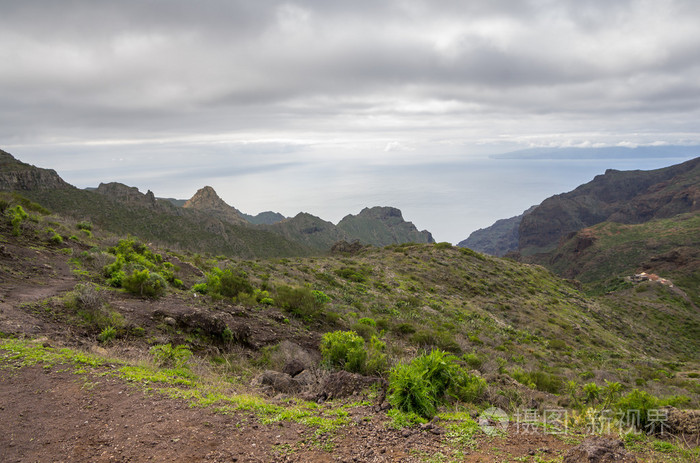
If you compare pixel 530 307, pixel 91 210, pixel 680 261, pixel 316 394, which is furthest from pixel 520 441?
pixel 680 261

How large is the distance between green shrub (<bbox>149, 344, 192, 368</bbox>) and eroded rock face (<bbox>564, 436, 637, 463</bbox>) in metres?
7.46

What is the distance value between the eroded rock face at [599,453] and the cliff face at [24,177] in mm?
69321

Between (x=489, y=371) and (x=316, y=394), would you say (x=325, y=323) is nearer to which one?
(x=489, y=371)

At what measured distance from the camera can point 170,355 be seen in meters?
8.15

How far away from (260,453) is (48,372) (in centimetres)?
456

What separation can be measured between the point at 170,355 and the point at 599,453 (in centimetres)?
825

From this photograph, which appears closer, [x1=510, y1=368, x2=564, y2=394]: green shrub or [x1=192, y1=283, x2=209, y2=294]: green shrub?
[x1=510, y1=368, x2=564, y2=394]: green shrub

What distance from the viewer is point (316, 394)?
6.93 meters

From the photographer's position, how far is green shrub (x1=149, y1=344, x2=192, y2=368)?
308 inches

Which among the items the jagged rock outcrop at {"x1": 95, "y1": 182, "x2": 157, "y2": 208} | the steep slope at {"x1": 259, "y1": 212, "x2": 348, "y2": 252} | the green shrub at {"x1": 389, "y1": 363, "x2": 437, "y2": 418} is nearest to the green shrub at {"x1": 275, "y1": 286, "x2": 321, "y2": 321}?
the green shrub at {"x1": 389, "y1": 363, "x2": 437, "y2": 418}

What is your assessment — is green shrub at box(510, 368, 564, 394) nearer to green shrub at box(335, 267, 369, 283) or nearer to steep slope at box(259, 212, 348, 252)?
green shrub at box(335, 267, 369, 283)

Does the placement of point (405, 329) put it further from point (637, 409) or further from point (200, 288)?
point (637, 409)

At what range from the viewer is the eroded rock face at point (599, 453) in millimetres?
4219

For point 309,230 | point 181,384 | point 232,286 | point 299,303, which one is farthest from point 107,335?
point 309,230
